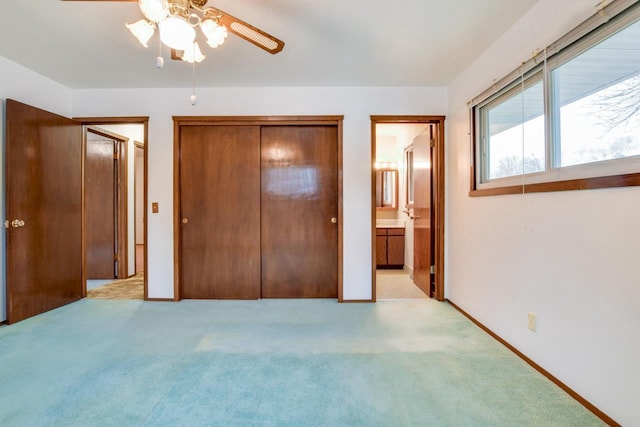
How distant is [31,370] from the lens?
198 cm

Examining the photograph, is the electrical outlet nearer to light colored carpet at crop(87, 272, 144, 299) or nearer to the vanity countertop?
the vanity countertop

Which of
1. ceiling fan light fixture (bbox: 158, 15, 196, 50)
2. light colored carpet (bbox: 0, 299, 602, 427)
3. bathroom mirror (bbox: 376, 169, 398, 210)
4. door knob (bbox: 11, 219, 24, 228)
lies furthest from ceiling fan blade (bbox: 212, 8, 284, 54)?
bathroom mirror (bbox: 376, 169, 398, 210)

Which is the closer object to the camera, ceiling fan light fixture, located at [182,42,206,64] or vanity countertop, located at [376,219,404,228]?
ceiling fan light fixture, located at [182,42,206,64]

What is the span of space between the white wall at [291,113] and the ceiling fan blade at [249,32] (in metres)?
1.63

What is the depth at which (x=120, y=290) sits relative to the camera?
12.7 feet

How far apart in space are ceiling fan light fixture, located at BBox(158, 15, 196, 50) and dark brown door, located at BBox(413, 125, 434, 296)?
2.81 meters

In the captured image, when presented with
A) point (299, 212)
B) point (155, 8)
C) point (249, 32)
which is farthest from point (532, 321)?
point (155, 8)

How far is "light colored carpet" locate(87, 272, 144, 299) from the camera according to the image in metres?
3.61

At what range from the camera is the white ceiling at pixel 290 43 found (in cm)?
203

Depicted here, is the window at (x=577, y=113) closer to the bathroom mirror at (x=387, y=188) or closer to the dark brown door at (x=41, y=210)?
the bathroom mirror at (x=387, y=188)

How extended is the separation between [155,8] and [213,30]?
0.29 m

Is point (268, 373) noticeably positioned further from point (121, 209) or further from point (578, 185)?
point (121, 209)

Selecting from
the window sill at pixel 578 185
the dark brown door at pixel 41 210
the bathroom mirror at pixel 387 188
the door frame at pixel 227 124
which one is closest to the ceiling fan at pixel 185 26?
the door frame at pixel 227 124

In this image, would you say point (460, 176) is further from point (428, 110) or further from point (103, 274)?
point (103, 274)
